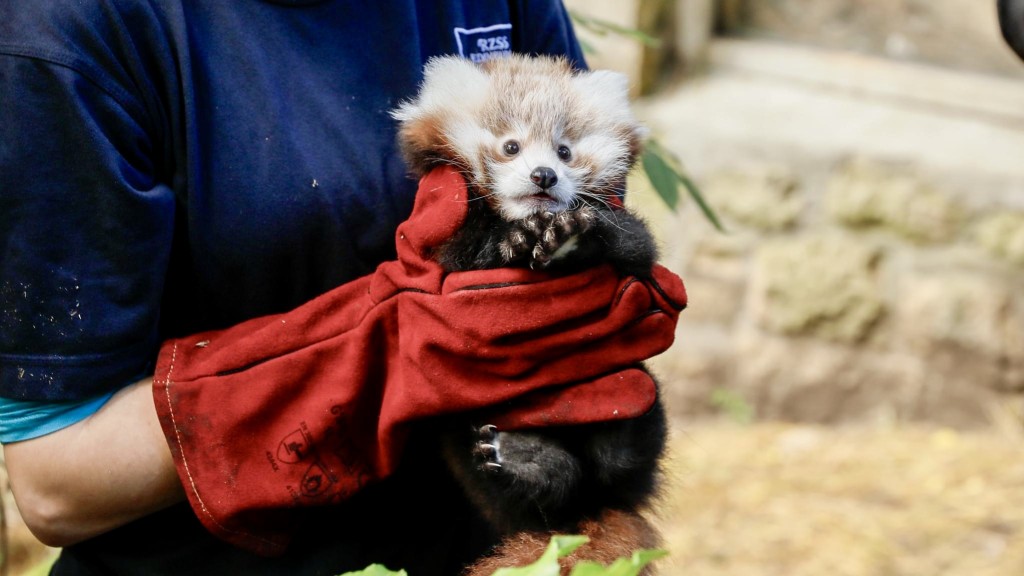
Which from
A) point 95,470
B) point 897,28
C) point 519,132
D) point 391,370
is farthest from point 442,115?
point 897,28

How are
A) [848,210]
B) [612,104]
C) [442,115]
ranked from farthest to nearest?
[848,210]
[612,104]
[442,115]

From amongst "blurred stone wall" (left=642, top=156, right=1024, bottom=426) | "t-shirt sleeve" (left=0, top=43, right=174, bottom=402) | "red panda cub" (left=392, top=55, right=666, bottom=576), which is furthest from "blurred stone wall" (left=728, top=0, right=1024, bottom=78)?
"t-shirt sleeve" (left=0, top=43, right=174, bottom=402)

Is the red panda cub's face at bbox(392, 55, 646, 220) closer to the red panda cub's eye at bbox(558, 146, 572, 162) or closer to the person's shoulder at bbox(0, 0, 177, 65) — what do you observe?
the red panda cub's eye at bbox(558, 146, 572, 162)

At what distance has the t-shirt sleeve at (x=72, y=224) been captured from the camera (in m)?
1.16

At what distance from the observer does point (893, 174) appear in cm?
338

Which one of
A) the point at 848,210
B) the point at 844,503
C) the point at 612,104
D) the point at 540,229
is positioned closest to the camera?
the point at 540,229

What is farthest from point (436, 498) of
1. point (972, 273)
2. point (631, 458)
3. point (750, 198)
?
point (972, 273)

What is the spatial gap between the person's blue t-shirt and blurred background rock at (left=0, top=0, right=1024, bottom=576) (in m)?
1.95

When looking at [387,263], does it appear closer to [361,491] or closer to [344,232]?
[344,232]

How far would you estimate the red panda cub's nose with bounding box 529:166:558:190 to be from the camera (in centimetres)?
136

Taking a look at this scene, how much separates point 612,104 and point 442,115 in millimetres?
299

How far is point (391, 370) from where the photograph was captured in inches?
51.9

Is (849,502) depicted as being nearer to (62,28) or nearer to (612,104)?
(612,104)

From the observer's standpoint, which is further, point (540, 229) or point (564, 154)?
point (564, 154)
